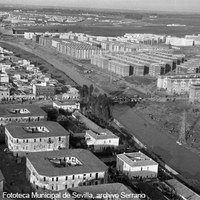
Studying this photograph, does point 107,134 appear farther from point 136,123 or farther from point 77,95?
point 77,95

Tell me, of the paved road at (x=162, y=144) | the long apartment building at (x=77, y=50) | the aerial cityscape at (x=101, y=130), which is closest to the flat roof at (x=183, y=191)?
the aerial cityscape at (x=101, y=130)

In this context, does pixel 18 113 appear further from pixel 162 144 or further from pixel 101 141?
pixel 162 144

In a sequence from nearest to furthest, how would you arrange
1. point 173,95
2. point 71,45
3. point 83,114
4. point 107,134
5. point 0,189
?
Answer: 1. point 0,189
2. point 107,134
3. point 83,114
4. point 173,95
5. point 71,45

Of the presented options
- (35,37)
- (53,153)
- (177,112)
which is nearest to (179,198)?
(53,153)

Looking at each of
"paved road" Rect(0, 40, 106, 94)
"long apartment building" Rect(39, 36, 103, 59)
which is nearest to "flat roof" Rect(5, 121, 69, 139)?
"paved road" Rect(0, 40, 106, 94)

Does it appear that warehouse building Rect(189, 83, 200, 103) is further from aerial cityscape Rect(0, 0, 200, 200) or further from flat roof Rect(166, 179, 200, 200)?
flat roof Rect(166, 179, 200, 200)

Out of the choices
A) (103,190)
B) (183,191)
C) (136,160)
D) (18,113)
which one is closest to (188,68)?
(18,113)

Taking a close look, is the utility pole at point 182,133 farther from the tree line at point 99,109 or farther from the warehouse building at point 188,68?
the warehouse building at point 188,68
